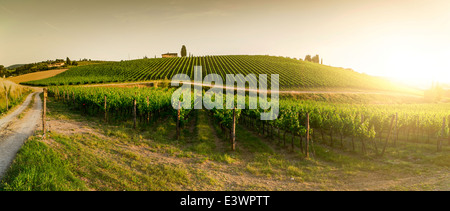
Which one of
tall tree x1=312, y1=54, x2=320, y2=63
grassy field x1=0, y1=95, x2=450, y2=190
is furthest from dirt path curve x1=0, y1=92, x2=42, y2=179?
tall tree x1=312, y1=54, x2=320, y2=63

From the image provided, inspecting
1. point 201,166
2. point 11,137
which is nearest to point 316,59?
point 201,166

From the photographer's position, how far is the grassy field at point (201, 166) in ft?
23.5

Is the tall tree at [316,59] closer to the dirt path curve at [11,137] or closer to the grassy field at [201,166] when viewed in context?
the grassy field at [201,166]

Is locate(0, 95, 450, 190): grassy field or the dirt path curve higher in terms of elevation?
the dirt path curve

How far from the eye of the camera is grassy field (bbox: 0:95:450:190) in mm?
7168

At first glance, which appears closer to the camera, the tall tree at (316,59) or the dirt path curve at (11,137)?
the dirt path curve at (11,137)

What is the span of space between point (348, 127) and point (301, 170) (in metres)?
6.31

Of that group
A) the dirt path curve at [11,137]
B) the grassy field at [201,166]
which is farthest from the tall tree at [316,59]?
the dirt path curve at [11,137]

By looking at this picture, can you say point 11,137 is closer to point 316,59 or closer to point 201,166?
point 201,166

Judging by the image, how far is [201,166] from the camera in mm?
9883

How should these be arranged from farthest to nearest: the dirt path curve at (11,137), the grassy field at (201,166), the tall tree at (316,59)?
the tall tree at (316,59) → the dirt path curve at (11,137) → the grassy field at (201,166)

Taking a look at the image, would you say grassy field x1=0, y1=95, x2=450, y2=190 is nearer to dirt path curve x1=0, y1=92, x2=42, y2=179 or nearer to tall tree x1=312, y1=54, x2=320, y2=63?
dirt path curve x1=0, y1=92, x2=42, y2=179

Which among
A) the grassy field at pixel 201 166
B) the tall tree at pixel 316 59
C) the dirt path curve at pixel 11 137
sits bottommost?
the grassy field at pixel 201 166
